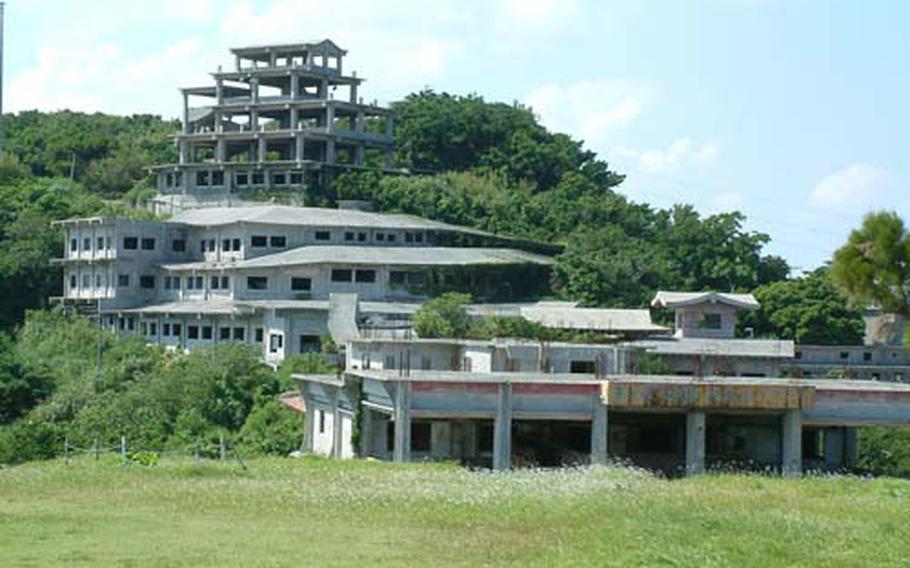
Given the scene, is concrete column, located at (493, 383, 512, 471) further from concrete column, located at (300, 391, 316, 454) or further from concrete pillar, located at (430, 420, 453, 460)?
concrete column, located at (300, 391, 316, 454)

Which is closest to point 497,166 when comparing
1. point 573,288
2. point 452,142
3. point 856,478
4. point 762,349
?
point 452,142

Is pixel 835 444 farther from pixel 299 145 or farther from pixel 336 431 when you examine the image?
pixel 299 145

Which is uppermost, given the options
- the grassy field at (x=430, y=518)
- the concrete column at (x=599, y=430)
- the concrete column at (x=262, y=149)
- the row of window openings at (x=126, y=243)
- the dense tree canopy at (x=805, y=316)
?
the concrete column at (x=262, y=149)

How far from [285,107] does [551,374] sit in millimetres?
36825

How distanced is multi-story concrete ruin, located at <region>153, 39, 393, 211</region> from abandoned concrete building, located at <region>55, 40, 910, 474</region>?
0.46ft

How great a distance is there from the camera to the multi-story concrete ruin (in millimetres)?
85812

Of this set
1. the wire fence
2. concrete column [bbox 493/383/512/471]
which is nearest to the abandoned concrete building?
concrete column [bbox 493/383/512/471]

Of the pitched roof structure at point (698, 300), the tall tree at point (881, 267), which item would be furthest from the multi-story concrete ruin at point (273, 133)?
the tall tree at point (881, 267)

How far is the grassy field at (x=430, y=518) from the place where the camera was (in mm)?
26766

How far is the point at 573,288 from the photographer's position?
7412 cm

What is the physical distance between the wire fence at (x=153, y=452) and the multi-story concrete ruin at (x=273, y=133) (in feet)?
106

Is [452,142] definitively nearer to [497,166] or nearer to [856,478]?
[497,166]

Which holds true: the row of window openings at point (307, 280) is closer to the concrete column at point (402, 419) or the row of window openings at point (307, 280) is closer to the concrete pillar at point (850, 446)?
the concrete pillar at point (850, 446)

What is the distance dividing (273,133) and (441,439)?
38.5 metres
